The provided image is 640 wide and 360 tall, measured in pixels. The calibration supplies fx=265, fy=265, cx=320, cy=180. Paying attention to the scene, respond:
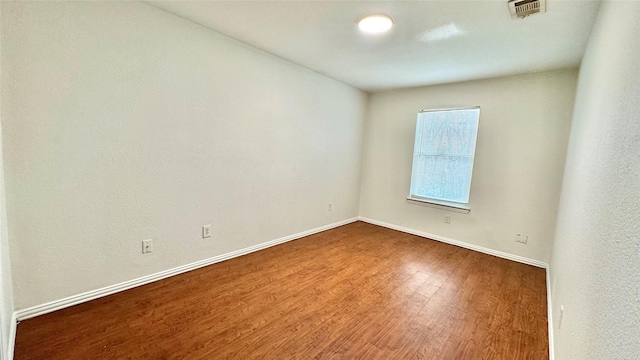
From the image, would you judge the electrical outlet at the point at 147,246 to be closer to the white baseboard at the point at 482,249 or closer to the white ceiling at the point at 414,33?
the white ceiling at the point at 414,33

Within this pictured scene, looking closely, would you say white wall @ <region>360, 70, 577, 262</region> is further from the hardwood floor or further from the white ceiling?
the hardwood floor

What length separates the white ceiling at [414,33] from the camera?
1967 millimetres

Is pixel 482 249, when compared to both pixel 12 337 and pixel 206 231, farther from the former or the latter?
pixel 12 337

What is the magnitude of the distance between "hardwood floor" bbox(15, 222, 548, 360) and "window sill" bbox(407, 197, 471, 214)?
907mm

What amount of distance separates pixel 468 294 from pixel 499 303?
0.24 meters

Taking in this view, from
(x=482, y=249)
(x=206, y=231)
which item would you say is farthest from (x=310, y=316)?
(x=482, y=249)

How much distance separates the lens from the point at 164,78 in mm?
2275

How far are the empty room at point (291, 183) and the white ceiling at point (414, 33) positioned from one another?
0.08ft

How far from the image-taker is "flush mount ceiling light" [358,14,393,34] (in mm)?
2096

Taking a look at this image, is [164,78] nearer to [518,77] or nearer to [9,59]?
[9,59]

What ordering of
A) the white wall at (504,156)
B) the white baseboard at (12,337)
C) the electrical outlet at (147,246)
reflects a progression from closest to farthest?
the white baseboard at (12,337) → the electrical outlet at (147,246) → the white wall at (504,156)

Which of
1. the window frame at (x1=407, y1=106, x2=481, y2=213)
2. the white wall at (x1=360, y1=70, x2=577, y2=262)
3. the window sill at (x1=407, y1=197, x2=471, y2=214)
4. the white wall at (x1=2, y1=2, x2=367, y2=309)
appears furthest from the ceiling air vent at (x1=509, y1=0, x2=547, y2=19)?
the window sill at (x1=407, y1=197, x2=471, y2=214)

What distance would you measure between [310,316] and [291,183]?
6.11ft

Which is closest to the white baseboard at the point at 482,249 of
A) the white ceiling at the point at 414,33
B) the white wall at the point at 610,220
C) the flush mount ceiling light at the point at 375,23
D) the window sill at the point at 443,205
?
the window sill at the point at 443,205
